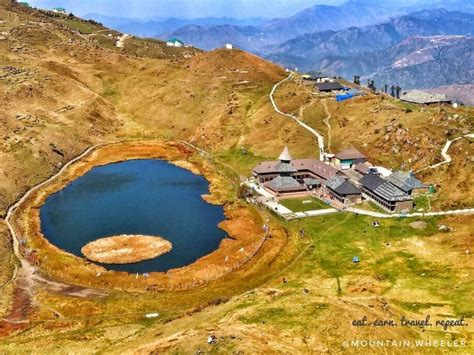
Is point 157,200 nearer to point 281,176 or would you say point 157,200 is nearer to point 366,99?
point 281,176

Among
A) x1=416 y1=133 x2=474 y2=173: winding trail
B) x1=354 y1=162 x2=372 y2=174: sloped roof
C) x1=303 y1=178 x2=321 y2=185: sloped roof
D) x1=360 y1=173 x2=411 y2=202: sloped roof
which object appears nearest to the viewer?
x1=360 y1=173 x2=411 y2=202: sloped roof

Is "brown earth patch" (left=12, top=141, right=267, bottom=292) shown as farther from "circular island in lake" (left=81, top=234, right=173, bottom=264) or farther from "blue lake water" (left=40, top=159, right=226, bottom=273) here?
"circular island in lake" (left=81, top=234, right=173, bottom=264)

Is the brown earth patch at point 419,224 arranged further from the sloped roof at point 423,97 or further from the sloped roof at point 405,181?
the sloped roof at point 423,97

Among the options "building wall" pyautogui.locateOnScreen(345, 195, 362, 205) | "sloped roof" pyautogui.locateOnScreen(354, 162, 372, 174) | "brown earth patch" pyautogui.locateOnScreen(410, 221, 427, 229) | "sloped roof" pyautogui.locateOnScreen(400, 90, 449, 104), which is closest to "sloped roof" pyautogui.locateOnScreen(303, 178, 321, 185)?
"building wall" pyautogui.locateOnScreen(345, 195, 362, 205)

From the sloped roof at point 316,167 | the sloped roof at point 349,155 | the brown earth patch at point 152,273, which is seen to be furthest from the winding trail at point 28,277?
the sloped roof at point 349,155

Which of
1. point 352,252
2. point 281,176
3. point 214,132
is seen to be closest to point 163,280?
point 352,252

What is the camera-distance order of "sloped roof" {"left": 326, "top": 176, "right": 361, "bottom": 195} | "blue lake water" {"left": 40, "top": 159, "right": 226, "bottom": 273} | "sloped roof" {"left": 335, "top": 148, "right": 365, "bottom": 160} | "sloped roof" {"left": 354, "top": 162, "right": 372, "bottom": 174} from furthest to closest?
1. "sloped roof" {"left": 335, "top": 148, "right": 365, "bottom": 160}
2. "sloped roof" {"left": 354, "top": 162, "right": 372, "bottom": 174}
3. "sloped roof" {"left": 326, "top": 176, "right": 361, "bottom": 195}
4. "blue lake water" {"left": 40, "top": 159, "right": 226, "bottom": 273}

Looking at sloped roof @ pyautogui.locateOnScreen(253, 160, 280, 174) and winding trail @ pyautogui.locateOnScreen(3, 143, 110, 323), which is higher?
sloped roof @ pyautogui.locateOnScreen(253, 160, 280, 174)

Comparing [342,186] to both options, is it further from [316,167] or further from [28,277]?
[28,277]

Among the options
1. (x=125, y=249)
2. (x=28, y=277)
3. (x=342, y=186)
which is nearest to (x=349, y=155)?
(x=342, y=186)
